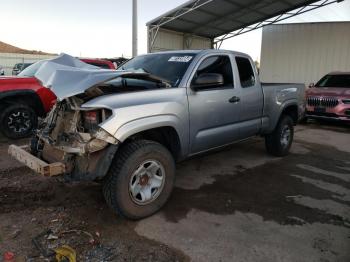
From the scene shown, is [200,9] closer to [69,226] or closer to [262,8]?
[262,8]

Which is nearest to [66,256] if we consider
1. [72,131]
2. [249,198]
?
[72,131]

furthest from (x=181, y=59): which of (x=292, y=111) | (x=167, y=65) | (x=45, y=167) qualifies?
(x=292, y=111)

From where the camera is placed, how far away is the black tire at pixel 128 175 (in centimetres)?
333

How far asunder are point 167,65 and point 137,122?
1.52m

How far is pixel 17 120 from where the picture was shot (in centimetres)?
688

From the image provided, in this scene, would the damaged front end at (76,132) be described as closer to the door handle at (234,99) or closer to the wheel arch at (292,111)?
the door handle at (234,99)

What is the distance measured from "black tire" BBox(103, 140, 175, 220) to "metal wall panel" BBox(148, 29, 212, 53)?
530 inches

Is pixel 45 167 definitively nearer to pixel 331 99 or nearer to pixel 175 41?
pixel 331 99

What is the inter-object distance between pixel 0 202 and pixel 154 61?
2.84 meters

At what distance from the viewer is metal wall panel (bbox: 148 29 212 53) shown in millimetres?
16859

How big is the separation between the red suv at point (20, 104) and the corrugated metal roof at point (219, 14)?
29.5 ft

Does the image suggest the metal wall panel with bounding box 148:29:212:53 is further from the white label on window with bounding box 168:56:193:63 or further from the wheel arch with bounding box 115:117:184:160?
the wheel arch with bounding box 115:117:184:160

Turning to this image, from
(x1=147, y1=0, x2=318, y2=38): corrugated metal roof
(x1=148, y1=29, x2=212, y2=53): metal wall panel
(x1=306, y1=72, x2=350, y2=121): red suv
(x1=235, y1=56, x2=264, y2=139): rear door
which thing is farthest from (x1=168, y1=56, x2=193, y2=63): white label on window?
(x1=148, y1=29, x2=212, y2=53): metal wall panel

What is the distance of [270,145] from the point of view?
6.33m
